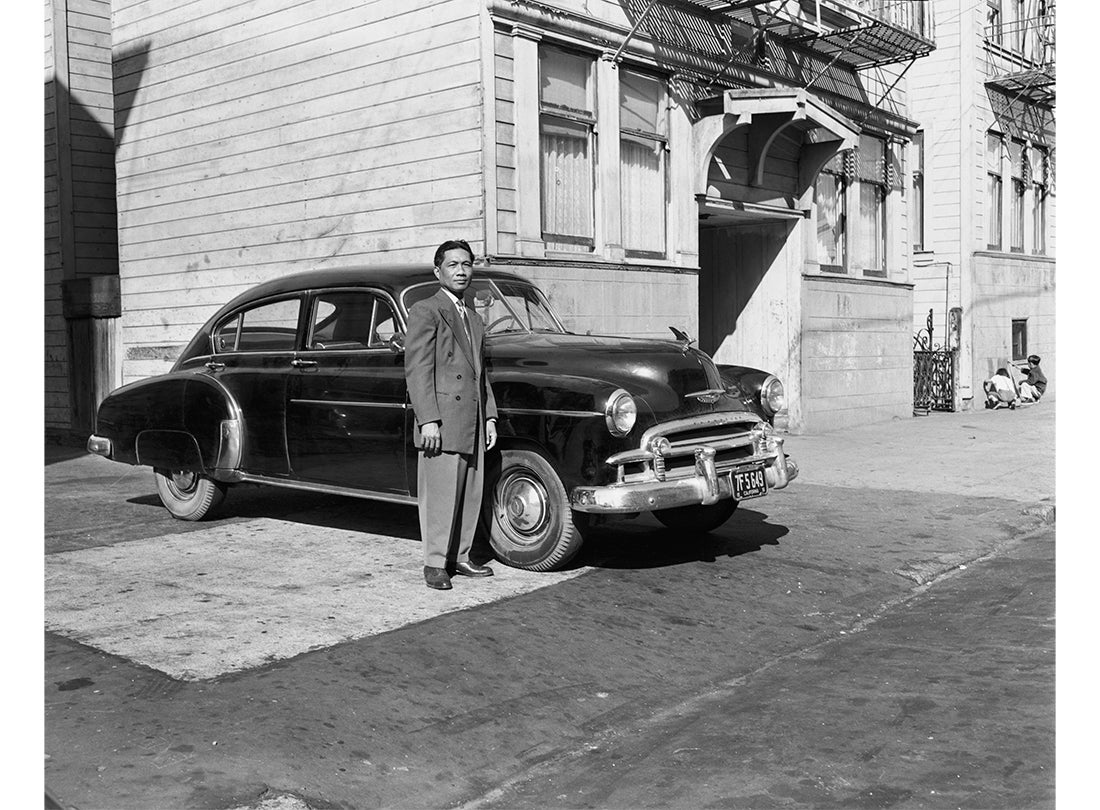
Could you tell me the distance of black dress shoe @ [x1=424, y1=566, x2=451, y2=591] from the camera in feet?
22.5

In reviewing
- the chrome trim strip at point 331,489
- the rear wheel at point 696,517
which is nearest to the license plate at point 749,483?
the rear wheel at point 696,517

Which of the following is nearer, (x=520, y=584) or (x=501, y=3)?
(x=520, y=584)

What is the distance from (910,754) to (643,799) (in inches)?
42.9

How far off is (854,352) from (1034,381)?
8.07 m

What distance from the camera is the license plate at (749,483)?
7254 millimetres

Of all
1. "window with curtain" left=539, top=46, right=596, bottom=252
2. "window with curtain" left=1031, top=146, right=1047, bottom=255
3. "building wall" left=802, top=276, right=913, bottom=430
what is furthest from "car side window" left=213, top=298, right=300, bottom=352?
"window with curtain" left=1031, top=146, right=1047, bottom=255

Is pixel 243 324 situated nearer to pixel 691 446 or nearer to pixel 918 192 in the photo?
pixel 691 446

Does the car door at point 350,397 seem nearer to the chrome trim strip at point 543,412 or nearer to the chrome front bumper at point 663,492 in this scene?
the chrome trim strip at point 543,412

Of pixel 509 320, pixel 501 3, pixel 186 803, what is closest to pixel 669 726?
pixel 186 803

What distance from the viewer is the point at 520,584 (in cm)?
705

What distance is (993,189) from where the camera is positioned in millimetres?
Answer: 24672

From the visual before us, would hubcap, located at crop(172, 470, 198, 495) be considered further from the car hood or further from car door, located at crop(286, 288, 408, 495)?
the car hood

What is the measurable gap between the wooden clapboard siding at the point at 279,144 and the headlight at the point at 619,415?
5.47 meters
